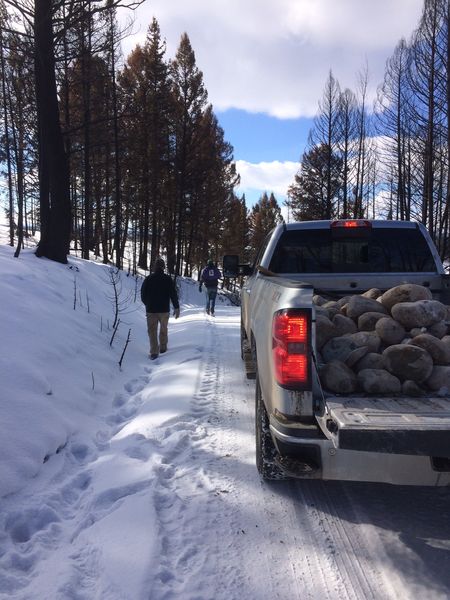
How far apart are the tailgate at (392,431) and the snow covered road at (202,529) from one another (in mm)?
802

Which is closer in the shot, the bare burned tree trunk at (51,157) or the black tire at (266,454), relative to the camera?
the black tire at (266,454)

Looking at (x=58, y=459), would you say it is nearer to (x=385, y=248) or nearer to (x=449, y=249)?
(x=385, y=248)

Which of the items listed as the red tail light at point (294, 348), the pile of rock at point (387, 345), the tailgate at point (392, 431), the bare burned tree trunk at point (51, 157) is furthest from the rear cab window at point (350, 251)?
the bare burned tree trunk at point (51, 157)

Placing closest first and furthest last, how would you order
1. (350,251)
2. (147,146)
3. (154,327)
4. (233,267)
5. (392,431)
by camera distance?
(392,431) < (350,251) < (233,267) < (154,327) < (147,146)

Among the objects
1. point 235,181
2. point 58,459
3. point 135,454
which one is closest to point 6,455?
point 58,459

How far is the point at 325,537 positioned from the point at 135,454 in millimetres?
1843

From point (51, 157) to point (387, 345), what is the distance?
41.0ft

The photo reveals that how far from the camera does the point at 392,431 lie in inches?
88.2

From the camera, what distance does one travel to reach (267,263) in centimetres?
484

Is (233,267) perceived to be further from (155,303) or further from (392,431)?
(392,431)

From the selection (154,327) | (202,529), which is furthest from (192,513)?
(154,327)

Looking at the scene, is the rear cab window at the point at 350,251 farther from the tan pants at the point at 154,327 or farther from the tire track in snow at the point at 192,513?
the tan pants at the point at 154,327

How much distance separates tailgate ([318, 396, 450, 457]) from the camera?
7.34 feet

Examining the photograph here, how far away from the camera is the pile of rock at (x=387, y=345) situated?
9.05 feet
